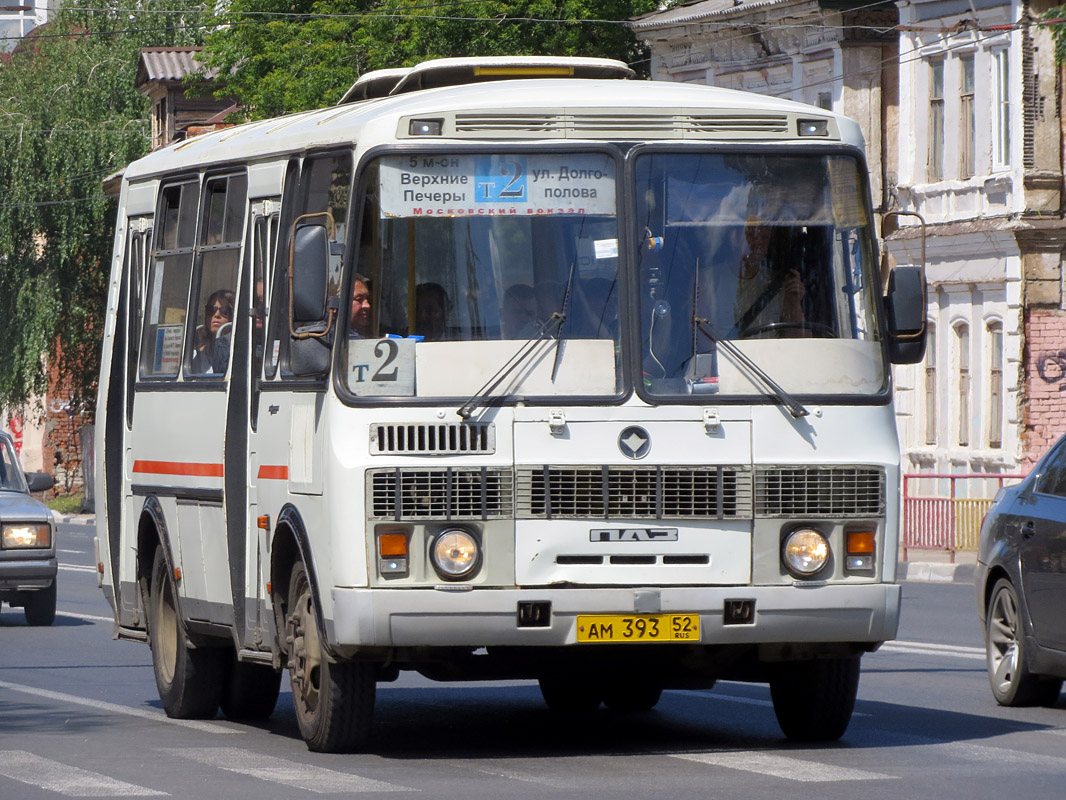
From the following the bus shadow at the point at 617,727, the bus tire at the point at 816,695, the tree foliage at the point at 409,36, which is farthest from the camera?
the tree foliage at the point at 409,36

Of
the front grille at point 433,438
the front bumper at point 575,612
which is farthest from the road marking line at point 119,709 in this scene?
the front grille at point 433,438

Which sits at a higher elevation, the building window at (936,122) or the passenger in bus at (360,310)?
the building window at (936,122)

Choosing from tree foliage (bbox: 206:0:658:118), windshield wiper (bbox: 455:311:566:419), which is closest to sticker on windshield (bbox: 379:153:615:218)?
windshield wiper (bbox: 455:311:566:419)

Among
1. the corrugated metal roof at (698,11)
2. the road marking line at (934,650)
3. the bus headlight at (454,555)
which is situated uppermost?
the corrugated metal roof at (698,11)

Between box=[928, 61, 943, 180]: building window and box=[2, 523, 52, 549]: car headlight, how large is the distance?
2000 centimetres

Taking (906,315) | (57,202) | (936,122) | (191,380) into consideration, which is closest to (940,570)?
(936,122)

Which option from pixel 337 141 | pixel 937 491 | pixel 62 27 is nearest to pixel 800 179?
pixel 337 141

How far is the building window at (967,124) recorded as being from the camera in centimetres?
3722

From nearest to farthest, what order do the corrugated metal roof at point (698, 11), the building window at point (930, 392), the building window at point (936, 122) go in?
the building window at point (936, 122) < the building window at point (930, 392) < the corrugated metal roof at point (698, 11)

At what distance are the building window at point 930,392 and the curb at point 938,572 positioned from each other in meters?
9.75

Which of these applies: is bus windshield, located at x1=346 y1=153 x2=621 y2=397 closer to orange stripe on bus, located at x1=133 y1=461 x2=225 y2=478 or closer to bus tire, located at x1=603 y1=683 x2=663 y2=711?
orange stripe on bus, located at x1=133 y1=461 x2=225 y2=478

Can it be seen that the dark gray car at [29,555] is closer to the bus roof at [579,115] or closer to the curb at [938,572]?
the curb at [938,572]

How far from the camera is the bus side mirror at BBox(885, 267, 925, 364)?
1080cm

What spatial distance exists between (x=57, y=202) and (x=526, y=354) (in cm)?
4714
